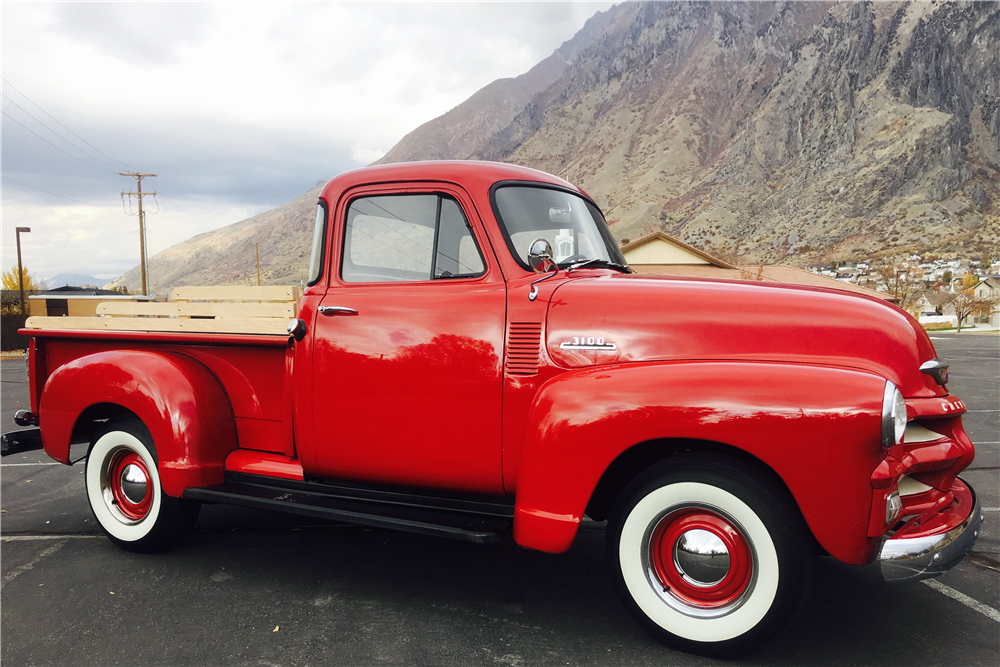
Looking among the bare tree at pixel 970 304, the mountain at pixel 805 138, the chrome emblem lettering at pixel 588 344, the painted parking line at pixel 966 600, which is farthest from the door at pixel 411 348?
the bare tree at pixel 970 304

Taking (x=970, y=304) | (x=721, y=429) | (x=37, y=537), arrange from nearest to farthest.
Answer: (x=721, y=429) → (x=37, y=537) → (x=970, y=304)

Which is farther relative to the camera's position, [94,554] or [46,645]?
[94,554]

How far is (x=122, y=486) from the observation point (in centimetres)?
396

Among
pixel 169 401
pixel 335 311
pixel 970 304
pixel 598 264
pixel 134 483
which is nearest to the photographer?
pixel 335 311

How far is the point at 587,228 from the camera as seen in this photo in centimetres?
358

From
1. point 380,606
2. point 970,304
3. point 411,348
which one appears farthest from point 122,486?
point 970,304

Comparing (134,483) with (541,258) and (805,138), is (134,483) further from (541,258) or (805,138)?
(805,138)

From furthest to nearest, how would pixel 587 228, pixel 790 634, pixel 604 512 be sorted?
1. pixel 587 228
2. pixel 604 512
3. pixel 790 634

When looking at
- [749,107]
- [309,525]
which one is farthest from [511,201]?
[749,107]

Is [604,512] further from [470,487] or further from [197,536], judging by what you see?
[197,536]

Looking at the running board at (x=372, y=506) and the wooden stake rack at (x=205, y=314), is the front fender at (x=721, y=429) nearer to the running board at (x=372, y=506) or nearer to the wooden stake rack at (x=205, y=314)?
the running board at (x=372, y=506)

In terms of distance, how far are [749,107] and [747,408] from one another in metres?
156

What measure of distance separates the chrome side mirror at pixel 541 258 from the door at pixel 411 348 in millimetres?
184

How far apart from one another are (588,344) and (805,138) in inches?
5115
